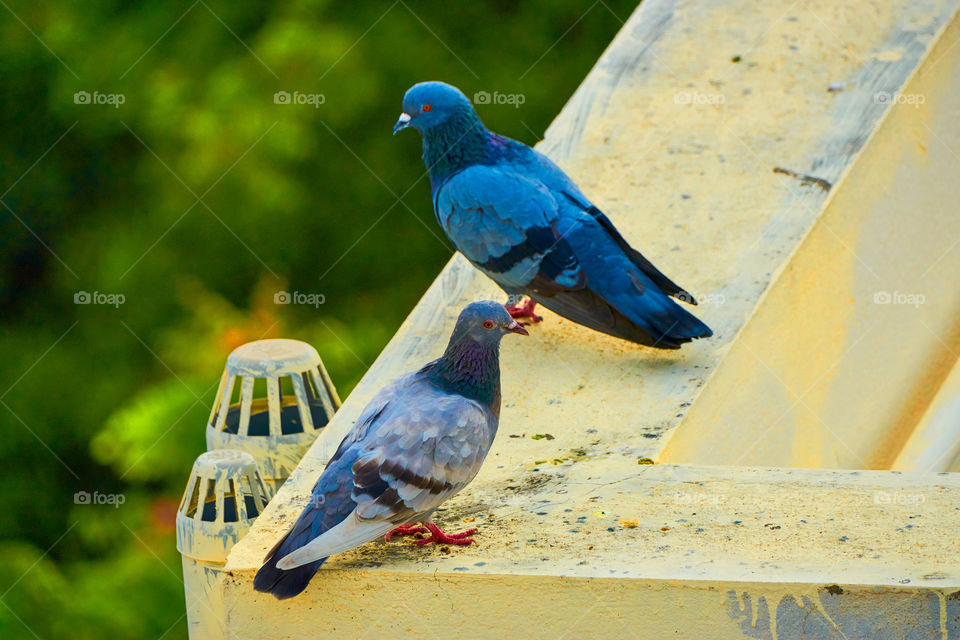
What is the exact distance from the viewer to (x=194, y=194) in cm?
981

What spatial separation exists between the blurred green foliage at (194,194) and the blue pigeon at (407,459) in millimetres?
5883

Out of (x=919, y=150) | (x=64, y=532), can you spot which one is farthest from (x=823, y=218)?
(x=64, y=532)

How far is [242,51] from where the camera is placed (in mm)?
9828

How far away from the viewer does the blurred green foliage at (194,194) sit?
9.52 metres

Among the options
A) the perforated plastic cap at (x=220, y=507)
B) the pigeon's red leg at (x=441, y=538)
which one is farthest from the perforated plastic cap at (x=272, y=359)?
the pigeon's red leg at (x=441, y=538)

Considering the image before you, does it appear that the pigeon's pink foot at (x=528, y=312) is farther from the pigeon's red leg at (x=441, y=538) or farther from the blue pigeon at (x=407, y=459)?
the pigeon's red leg at (x=441, y=538)

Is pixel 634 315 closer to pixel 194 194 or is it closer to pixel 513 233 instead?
pixel 513 233

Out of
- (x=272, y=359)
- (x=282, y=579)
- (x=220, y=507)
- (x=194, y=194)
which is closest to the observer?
(x=282, y=579)

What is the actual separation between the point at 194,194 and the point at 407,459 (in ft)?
23.2

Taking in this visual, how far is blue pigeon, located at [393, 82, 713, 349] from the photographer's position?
435cm

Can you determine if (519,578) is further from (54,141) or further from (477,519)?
(54,141)

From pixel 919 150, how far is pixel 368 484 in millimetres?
3530

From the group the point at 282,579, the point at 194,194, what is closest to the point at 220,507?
the point at 282,579

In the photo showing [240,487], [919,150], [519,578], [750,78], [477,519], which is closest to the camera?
[519,578]
